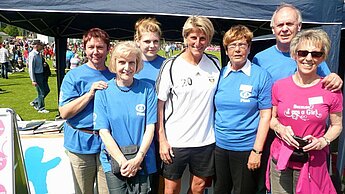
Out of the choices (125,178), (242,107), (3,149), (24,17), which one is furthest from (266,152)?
(24,17)

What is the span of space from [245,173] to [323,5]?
1.62 m

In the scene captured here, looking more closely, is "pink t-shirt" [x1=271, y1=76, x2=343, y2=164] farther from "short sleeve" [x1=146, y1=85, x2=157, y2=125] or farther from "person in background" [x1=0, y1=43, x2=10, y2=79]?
"person in background" [x1=0, y1=43, x2=10, y2=79]

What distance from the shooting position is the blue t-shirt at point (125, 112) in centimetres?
250

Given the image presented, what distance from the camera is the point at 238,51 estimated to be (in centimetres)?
261

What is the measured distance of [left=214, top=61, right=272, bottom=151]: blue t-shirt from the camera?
2.61 meters

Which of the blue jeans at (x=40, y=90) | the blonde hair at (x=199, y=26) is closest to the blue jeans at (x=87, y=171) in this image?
the blonde hair at (x=199, y=26)

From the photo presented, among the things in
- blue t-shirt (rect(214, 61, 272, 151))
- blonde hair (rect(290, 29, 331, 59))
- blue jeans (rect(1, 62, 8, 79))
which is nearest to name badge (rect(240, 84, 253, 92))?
blue t-shirt (rect(214, 61, 272, 151))

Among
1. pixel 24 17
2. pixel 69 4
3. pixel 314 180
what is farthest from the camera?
pixel 24 17

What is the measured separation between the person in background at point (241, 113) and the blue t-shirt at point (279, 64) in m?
0.12

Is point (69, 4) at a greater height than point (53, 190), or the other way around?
point (69, 4)

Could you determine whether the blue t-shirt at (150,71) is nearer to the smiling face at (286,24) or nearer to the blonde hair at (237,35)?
the blonde hair at (237,35)

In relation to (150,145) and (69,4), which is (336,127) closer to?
(150,145)

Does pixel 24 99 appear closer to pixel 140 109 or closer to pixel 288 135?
pixel 140 109

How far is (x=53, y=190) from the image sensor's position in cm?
364
